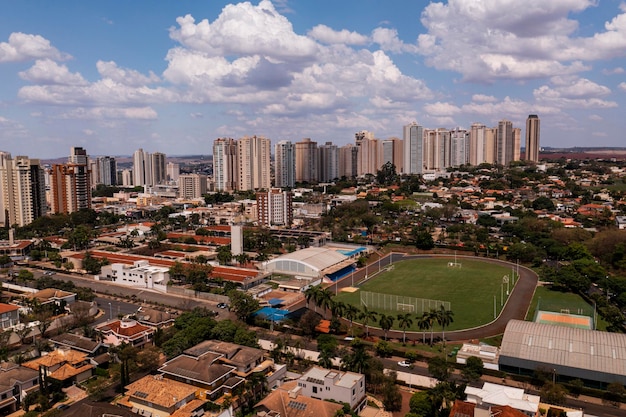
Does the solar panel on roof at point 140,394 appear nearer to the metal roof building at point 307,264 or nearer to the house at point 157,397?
the house at point 157,397

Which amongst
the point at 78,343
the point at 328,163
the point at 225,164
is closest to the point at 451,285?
the point at 78,343

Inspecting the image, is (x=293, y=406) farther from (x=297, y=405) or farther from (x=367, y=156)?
(x=367, y=156)

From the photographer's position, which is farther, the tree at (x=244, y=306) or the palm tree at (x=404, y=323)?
the tree at (x=244, y=306)

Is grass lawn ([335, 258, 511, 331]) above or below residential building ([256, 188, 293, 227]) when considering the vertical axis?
below

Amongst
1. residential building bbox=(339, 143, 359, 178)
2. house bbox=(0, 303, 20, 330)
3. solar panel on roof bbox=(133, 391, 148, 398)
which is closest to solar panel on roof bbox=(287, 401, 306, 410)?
solar panel on roof bbox=(133, 391, 148, 398)

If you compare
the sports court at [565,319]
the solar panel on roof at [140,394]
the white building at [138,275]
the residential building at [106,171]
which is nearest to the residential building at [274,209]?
the white building at [138,275]

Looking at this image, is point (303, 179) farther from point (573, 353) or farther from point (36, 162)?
point (573, 353)

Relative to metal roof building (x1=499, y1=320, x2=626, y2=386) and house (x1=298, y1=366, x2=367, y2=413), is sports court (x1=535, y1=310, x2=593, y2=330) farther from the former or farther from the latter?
house (x1=298, y1=366, x2=367, y2=413)
